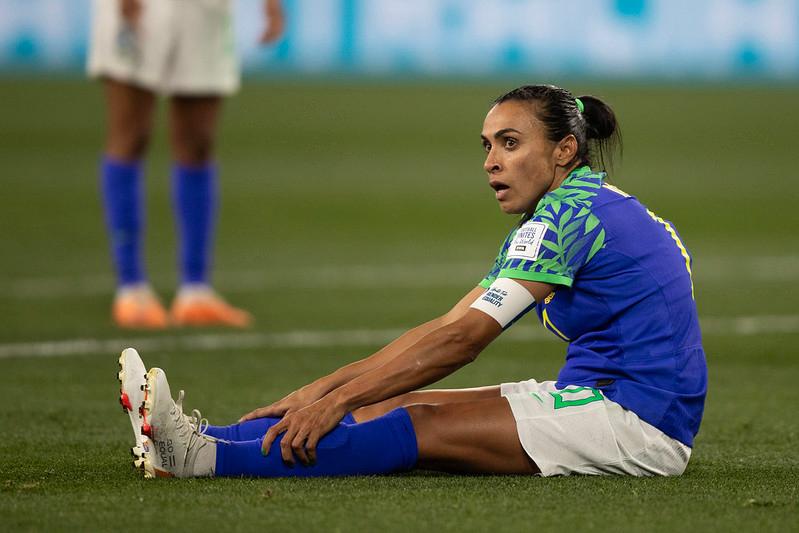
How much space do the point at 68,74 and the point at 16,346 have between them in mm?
14827

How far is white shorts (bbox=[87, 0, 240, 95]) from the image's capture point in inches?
298

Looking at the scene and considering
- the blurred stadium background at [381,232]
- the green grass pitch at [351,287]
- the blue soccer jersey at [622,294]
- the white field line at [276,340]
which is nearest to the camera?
the green grass pitch at [351,287]

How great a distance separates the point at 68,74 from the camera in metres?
21.1

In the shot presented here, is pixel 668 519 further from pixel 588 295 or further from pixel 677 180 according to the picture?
pixel 677 180

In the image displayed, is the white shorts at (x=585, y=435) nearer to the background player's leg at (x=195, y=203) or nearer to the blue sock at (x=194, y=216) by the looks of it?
the background player's leg at (x=195, y=203)

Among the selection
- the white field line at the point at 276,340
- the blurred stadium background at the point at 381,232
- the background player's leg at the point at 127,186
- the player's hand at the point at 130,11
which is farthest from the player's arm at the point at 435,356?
the player's hand at the point at 130,11

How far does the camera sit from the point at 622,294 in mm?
4027

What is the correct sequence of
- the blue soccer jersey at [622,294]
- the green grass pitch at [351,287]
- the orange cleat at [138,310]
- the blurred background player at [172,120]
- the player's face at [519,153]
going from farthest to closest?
1. the blurred background player at [172,120]
2. the orange cleat at [138,310]
3. the player's face at [519,153]
4. the blue soccer jersey at [622,294]
5. the green grass pitch at [351,287]

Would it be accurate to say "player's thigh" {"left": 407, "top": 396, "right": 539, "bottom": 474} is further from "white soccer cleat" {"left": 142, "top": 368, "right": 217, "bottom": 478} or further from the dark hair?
the dark hair

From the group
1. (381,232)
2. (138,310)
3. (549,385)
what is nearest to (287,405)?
(549,385)

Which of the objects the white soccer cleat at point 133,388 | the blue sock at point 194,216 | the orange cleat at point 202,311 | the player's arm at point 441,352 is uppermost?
the player's arm at point 441,352

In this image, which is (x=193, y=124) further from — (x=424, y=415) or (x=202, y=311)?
(x=424, y=415)

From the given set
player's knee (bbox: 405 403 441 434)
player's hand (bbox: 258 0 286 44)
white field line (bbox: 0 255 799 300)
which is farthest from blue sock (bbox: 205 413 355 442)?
white field line (bbox: 0 255 799 300)

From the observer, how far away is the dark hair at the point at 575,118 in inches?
163
